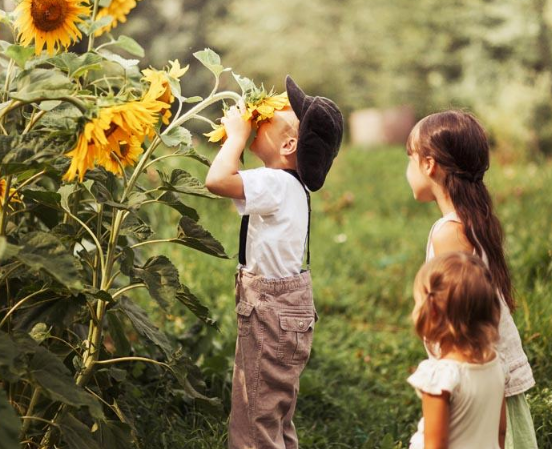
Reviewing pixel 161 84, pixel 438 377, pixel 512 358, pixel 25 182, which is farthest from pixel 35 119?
pixel 512 358

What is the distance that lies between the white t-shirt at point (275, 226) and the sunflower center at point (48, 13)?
63 centimetres

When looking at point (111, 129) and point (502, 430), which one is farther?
point (502, 430)

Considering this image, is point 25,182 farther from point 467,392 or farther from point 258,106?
point 467,392

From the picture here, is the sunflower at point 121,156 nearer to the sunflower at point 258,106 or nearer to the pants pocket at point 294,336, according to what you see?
the sunflower at point 258,106

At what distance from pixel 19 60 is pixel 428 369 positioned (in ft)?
3.72

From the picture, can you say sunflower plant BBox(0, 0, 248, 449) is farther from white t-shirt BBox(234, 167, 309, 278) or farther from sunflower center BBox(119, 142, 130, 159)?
white t-shirt BBox(234, 167, 309, 278)

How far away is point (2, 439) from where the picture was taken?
176cm

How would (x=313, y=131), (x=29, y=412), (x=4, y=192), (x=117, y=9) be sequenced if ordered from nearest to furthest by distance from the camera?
(x=4, y=192) → (x=29, y=412) → (x=313, y=131) → (x=117, y=9)

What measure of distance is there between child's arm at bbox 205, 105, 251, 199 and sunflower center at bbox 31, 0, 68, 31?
1.65 ft

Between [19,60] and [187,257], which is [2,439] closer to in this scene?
[19,60]

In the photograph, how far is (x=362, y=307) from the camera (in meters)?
4.87

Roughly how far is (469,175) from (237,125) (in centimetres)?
62

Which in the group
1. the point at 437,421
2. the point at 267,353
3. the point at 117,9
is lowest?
the point at 437,421

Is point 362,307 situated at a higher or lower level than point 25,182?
Result: lower
